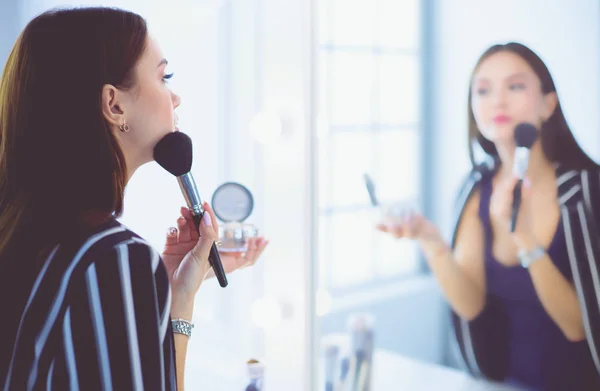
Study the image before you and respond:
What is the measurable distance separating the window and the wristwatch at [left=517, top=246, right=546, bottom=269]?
0.17 meters

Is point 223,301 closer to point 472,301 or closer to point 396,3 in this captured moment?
point 472,301

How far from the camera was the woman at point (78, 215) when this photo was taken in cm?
69

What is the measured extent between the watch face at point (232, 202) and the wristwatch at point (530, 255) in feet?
1.46

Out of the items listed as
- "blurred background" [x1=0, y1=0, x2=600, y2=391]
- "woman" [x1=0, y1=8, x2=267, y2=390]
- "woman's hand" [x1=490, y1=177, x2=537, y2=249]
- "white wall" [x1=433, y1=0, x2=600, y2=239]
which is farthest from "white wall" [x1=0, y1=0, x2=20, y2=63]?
"woman's hand" [x1=490, y1=177, x2=537, y2=249]

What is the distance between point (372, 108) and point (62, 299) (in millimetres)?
658

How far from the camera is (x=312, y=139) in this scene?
1229 mm

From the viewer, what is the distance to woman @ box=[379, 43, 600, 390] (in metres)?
0.88

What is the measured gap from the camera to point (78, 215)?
731 millimetres

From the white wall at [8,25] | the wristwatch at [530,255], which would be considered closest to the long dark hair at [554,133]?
the wristwatch at [530,255]

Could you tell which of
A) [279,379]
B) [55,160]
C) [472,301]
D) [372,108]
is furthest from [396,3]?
[279,379]

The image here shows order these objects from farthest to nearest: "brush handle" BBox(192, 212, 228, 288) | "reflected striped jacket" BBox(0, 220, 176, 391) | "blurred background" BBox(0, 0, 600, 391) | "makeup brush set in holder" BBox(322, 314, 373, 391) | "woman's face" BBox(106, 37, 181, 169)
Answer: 1. "makeup brush set in holder" BBox(322, 314, 373, 391)
2. "blurred background" BBox(0, 0, 600, 391)
3. "brush handle" BBox(192, 212, 228, 288)
4. "woman's face" BBox(106, 37, 181, 169)
5. "reflected striped jacket" BBox(0, 220, 176, 391)

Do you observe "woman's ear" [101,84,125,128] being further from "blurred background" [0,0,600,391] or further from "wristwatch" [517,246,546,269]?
"wristwatch" [517,246,546,269]

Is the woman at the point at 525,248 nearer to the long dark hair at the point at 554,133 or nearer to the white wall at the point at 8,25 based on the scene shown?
the long dark hair at the point at 554,133

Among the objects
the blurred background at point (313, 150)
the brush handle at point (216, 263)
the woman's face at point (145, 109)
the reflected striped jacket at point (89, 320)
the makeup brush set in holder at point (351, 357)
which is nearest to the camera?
the reflected striped jacket at point (89, 320)
